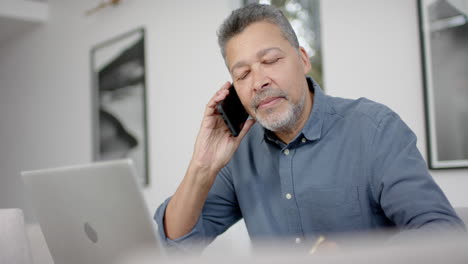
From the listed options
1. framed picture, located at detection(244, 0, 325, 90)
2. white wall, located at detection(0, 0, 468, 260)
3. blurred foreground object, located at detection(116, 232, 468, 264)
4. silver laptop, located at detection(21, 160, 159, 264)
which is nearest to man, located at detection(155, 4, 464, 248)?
silver laptop, located at detection(21, 160, 159, 264)

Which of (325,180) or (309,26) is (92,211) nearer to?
(325,180)

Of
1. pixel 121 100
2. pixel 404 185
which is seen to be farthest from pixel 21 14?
pixel 404 185

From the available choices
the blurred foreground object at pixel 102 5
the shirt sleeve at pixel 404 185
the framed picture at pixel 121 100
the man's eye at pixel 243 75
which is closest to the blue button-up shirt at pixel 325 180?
the shirt sleeve at pixel 404 185

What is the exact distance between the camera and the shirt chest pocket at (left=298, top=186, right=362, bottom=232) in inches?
45.3

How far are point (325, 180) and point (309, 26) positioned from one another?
1550 millimetres

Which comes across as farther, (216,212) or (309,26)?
(309,26)

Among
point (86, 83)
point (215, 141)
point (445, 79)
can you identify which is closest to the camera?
point (215, 141)

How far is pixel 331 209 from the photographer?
117 centimetres

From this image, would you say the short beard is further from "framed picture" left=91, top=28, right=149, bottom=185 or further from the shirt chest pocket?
"framed picture" left=91, top=28, right=149, bottom=185

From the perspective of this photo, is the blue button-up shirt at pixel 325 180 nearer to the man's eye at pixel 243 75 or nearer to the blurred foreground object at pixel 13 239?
the man's eye at pixel 243 75

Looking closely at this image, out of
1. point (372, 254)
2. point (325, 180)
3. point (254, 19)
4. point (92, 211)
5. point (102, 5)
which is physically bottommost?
point (325, 180)

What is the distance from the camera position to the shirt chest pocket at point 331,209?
115 centimetres

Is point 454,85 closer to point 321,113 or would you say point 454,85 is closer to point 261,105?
point 321,113

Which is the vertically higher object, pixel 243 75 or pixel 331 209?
pixel 243 75
